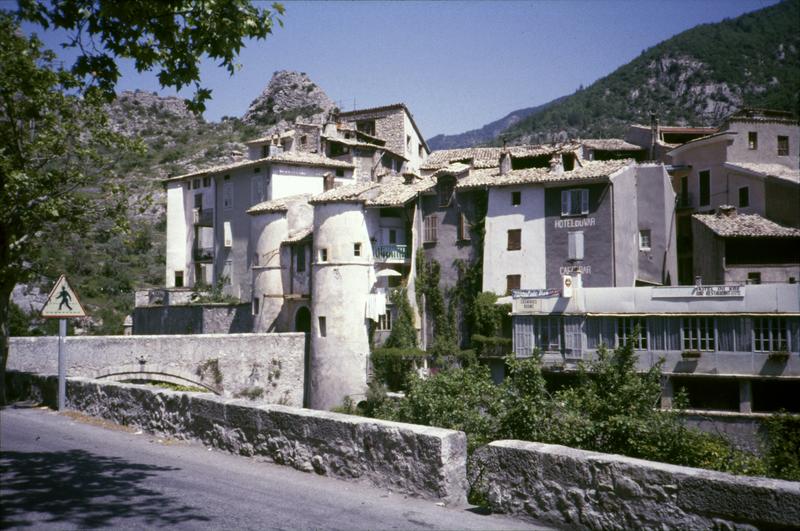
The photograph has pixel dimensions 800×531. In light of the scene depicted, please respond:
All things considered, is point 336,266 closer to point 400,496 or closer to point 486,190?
point 486,190

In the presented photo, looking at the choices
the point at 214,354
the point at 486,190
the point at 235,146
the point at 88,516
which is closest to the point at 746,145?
the point at 486,190

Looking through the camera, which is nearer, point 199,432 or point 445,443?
point 445,443

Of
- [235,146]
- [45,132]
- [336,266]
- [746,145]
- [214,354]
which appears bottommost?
[214,354]

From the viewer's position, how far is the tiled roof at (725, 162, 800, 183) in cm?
3823

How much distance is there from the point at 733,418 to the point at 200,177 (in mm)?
43047

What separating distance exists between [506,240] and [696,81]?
230ft

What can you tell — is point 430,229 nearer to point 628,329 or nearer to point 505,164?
point 505,164

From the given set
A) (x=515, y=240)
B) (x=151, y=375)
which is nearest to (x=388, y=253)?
(x=515, y=240)

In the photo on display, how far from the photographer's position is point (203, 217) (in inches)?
2144

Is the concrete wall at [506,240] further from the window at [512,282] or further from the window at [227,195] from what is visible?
the window at [227,195]

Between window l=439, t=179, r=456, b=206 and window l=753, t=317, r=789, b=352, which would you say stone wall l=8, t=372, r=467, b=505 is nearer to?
window l=753, t=317, r=789, b=352

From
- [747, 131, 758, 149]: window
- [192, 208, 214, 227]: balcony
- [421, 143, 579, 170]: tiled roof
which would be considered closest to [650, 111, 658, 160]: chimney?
[747, 131, 758, 149]: window

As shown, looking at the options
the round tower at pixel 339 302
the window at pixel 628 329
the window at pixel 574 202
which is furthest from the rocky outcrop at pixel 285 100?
the window at pixel 628 329

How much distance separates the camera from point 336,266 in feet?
131
